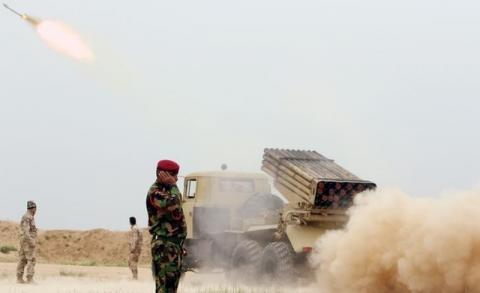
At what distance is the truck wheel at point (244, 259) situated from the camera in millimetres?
16891

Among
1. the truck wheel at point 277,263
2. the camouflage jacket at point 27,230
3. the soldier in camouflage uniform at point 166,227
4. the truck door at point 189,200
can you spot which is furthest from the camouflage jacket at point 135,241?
the soldier in camouflage uniform at point 166,227

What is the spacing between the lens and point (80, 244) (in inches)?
1781

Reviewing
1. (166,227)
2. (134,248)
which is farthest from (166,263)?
(134,248)

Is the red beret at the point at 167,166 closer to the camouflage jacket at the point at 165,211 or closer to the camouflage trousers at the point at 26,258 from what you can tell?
the camouflage jacket at the point at 165,211

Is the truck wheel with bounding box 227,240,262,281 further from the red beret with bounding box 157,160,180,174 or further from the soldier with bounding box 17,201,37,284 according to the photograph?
the red beret with bounding box 157,160,180,174

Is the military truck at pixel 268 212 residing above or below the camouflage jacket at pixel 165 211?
below

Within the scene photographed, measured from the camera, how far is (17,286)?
16.5 metres

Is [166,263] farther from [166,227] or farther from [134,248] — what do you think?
[134,248]

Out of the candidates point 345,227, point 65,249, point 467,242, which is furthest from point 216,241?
point 65,249

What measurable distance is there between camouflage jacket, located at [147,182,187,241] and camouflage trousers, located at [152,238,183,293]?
0.11 metres

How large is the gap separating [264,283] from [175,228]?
6.66m

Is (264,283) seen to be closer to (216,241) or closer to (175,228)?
(216,241)

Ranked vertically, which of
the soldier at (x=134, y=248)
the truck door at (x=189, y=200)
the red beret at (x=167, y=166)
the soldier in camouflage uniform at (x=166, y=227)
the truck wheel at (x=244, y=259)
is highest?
the red beret at (x=167, y=166)

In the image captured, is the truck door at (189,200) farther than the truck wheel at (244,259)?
Yes
